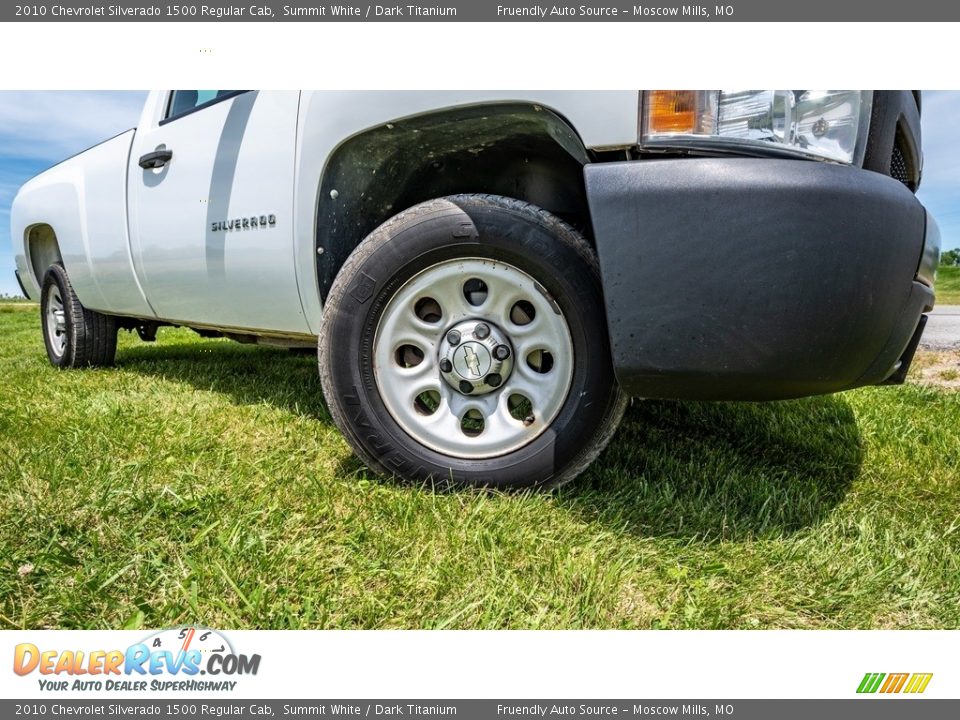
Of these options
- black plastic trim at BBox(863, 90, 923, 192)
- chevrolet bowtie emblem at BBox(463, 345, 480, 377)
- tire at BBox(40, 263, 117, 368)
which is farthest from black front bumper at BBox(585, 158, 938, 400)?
tire at BBox(40, 263, 117, 368)

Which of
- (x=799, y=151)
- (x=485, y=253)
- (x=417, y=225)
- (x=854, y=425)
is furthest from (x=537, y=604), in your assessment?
(x=854, y=425)

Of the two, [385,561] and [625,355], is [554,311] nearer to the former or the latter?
[625,355]

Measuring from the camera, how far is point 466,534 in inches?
59.0

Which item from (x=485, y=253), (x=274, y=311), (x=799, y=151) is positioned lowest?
A: (x=274, y=311)

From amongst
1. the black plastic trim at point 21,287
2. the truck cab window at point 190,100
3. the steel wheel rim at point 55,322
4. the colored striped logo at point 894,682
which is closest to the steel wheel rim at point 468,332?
the colored striped logo at point 894,682

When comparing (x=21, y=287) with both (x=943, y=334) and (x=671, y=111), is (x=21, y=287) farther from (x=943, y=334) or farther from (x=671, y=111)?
(x=943, y=334)

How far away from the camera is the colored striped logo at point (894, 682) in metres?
1.16

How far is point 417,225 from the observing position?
1.73 metres

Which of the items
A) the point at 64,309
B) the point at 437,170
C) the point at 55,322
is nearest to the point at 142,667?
the point at 437,170

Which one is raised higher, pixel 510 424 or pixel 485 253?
pixel 485 253

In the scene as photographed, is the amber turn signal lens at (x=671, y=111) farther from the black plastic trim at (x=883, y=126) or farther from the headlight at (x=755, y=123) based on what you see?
the black plastic trim at (x=883, y=126)

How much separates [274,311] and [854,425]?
7.90 feet

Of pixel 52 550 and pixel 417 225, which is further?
pixel 417 225

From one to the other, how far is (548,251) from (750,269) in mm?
509
